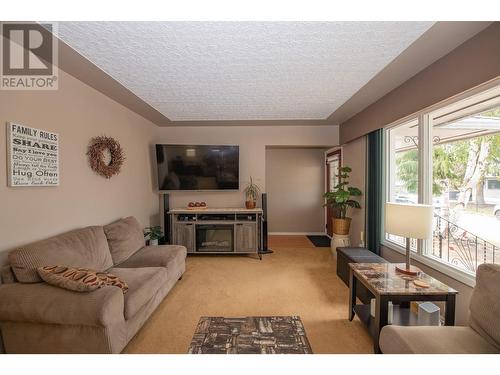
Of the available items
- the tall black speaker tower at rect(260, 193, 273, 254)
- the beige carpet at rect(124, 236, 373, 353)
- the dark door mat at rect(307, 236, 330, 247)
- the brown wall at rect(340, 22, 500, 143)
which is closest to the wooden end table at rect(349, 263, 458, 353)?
the beige carpet at rect(124, 236, 373, 353)

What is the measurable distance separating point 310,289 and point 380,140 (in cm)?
229

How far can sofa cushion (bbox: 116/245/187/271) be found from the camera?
8.65 feet

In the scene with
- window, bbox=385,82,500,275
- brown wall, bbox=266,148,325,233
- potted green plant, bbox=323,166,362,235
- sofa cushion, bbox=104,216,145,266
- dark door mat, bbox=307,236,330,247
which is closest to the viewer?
window, bbox=385,82,500,275

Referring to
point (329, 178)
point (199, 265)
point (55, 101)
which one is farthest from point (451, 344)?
point (329, 178)

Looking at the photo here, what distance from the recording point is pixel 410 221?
6.24 feet

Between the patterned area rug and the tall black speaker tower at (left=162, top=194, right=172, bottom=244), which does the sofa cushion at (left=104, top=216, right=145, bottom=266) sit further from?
the patterned area rug

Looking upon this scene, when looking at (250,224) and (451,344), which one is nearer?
(451,344)

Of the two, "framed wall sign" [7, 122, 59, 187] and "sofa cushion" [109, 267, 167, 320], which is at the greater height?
"framed wall sign" [7, 122, 59, 187]

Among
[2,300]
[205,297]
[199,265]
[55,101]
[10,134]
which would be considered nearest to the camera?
[2,300]

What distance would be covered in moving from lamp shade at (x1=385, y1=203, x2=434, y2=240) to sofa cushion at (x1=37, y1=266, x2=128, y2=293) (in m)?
2.43

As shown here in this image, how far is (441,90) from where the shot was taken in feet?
6.81

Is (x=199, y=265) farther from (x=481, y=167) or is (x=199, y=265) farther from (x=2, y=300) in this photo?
(x=481, y=167)

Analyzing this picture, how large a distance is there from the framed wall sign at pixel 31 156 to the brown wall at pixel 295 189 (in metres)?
4.31

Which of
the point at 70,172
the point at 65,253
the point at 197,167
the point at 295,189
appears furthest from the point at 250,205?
the point at 65,253
